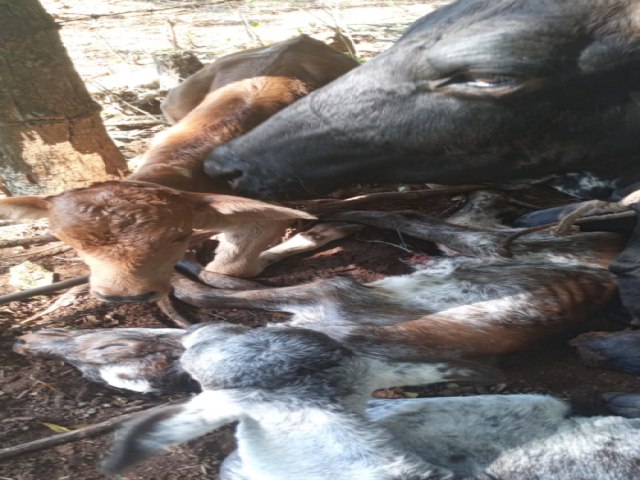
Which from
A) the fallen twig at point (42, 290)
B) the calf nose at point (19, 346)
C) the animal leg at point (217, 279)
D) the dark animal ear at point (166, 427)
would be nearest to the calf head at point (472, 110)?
the animal leg at point (217, 279)

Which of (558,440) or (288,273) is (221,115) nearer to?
(288,273)

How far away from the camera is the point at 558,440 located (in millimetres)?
2947

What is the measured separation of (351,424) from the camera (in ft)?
9.26

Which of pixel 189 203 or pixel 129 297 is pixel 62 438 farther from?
pixel 189 203

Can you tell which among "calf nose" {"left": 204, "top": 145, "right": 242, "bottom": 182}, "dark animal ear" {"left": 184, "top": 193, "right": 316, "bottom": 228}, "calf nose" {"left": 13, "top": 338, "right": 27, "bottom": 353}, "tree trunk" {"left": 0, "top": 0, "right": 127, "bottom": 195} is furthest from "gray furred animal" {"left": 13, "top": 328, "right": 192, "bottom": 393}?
"tree trunk" {"left": 0, "top": 0, "right": 127, "bottom": 195}

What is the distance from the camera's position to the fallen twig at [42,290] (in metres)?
3.56

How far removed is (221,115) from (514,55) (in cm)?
193

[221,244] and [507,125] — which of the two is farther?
[221,244]

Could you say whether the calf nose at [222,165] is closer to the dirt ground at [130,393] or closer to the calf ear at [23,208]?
the dirt ground at [130,393]

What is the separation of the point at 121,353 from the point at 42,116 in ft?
6.35

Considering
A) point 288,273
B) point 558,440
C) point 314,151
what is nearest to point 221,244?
point 288,273

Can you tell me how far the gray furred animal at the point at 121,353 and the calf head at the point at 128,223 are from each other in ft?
0.62

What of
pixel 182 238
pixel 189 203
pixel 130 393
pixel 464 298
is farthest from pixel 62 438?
pixel 464 298

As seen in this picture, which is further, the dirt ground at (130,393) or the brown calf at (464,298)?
the brown calf at (464,298)
